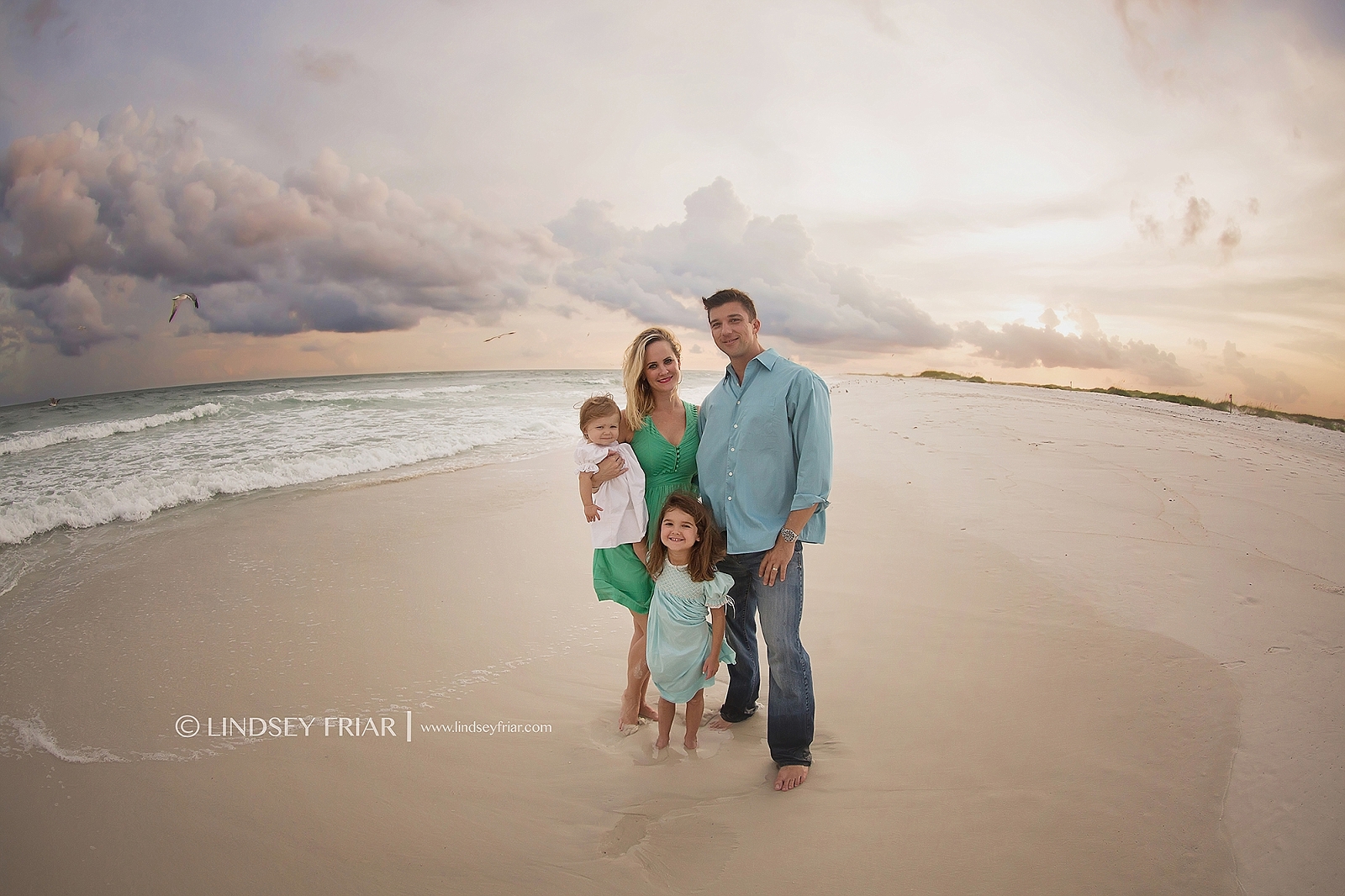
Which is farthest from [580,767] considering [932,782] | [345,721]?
[932,782]

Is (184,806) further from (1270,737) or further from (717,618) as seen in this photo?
(1270,737)

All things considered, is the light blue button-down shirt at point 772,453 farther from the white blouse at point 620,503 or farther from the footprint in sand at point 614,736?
the footprint in sand at point 614,736

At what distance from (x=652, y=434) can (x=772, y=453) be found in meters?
0.68

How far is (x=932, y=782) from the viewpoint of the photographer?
2531mm

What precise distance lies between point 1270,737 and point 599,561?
3.25 meters

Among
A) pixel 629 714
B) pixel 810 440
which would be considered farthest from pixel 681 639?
pixel 810 440

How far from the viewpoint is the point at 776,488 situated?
106 inches

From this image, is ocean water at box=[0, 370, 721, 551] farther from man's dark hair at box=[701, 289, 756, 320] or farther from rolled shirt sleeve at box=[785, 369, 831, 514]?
rolled shirt sleeve at box=[785, 369, 831, 514]

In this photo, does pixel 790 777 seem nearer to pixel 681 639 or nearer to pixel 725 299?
pixel 681 639

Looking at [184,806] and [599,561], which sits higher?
[599,561]

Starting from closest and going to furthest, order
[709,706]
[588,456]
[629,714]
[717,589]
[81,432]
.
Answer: [717,589]
[588,456]
[629,714]
[709,706]
[81,432]

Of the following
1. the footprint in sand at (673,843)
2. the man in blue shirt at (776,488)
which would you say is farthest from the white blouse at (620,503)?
the footprint in sand at (673,843)

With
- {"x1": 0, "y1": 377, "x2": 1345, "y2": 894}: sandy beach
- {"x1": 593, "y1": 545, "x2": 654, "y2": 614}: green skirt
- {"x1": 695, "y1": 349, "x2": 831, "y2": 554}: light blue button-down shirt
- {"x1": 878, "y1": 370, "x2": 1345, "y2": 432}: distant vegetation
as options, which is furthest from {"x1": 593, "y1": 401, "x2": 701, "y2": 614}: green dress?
{"x1": 878, "y1": 370, "x2": 1345, "y2": 432}: distant vegetation

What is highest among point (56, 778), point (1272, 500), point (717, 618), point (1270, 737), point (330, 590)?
point (1272, 500)
